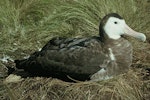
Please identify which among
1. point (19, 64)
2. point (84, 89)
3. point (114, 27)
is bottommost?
point (84, 89)

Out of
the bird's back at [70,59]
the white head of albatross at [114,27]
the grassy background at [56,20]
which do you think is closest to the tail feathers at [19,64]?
the bird's back at [70,59]

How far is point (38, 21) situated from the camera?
643cm

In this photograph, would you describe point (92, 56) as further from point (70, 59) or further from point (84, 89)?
point (84, 89)

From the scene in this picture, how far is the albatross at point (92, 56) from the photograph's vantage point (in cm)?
491

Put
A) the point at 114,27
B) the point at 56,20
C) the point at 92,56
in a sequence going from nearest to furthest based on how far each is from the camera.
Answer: the point at 92,56, the point at 114,27, the point at 56,20

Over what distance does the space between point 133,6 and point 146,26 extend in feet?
1.25

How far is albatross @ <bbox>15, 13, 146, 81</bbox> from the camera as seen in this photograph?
4.91 m

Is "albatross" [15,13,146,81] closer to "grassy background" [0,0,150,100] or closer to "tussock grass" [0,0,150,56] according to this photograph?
"grassy background" [0,0,150,100]

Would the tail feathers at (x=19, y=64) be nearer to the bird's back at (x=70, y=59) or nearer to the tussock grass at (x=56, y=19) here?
the bird's back at (x=70, y=59)

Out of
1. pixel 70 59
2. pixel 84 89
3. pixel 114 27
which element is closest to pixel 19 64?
pixel 70 59

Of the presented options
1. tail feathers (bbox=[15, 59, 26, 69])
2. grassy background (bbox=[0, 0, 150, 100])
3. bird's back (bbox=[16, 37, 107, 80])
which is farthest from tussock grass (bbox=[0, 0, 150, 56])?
bird's back (bbox=[16, 37, 107, 80])

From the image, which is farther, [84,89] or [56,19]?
[56,19]

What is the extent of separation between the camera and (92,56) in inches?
194

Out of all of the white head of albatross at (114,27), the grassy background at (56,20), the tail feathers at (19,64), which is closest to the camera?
the white head of albatross at (114,27)
